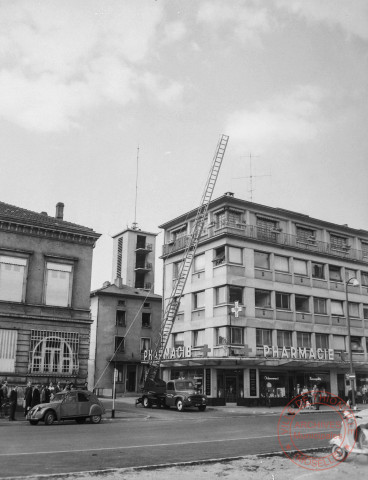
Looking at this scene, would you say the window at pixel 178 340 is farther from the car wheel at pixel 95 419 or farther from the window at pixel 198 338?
the car wheel at pixel 95 419

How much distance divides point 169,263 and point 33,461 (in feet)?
136

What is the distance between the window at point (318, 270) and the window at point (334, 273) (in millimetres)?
880

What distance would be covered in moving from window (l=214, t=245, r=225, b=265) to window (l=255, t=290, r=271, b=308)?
13.7 ft

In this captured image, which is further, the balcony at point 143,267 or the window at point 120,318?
the balcony at point 143,267

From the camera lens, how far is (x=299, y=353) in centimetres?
4431

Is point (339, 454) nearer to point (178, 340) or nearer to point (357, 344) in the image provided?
point (178, 340)

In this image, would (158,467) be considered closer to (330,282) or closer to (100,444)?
(100,444)

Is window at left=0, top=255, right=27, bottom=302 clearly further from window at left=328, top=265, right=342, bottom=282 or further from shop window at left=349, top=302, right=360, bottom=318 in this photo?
shop window at left=349, top=302, right=360, bottom=318

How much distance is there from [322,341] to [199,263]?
546 inches

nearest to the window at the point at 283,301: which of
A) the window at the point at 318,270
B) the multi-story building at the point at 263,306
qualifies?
the multi-story building at the point at 263,306

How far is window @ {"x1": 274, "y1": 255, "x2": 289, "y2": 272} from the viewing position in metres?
47.2

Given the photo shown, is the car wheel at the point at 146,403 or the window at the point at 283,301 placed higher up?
the window at the point at 283,301

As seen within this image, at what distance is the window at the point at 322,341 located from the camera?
157 ft

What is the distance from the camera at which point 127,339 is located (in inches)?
2148
